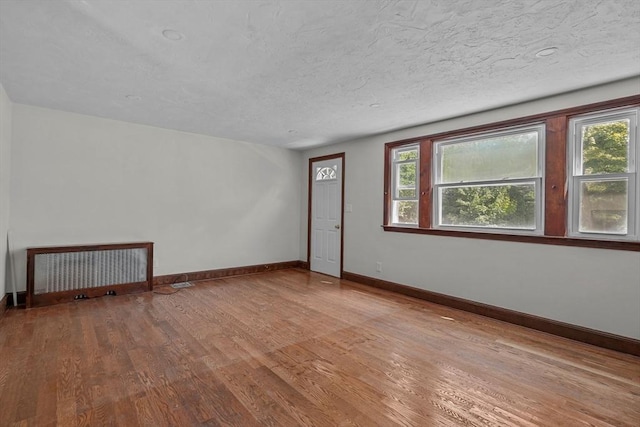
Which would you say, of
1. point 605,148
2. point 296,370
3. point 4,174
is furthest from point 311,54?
point 4,174

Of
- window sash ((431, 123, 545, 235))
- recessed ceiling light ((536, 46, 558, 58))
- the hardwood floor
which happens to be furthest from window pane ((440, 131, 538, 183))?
the hardwood floor

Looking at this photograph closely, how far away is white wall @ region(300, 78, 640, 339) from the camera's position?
9.23ft

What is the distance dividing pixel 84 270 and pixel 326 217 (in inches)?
146

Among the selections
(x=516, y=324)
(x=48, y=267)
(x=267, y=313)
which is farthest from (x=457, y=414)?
(x=48, y=267)

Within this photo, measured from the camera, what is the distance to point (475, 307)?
3.72 meters

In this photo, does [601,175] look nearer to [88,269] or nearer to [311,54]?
[311,54]

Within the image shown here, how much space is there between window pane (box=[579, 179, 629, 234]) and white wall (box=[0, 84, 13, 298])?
5931 mm

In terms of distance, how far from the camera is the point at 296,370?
2348mm

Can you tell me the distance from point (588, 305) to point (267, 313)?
322 cm

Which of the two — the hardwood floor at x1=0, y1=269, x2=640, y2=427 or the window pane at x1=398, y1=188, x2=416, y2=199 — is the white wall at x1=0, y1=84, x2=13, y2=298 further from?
the window pane at x1=398, y1=188, x2=416, y2=199

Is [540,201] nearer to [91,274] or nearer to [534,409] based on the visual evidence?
[534,409]

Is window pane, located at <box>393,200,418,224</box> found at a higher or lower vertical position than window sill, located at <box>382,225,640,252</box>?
higher

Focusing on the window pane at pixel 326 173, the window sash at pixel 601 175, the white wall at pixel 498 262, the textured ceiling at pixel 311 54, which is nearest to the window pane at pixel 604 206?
the window sash at pixel 601 175

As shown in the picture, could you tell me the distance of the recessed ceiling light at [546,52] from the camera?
226 cm
